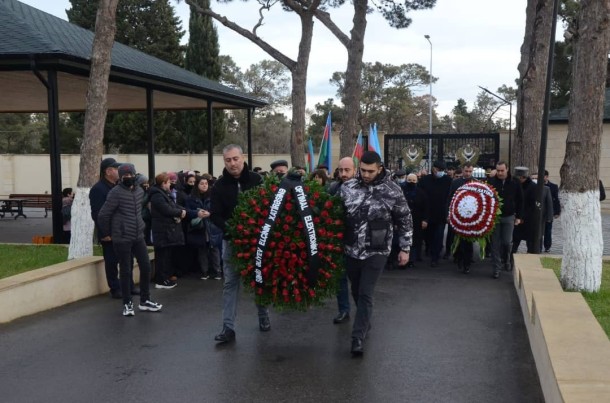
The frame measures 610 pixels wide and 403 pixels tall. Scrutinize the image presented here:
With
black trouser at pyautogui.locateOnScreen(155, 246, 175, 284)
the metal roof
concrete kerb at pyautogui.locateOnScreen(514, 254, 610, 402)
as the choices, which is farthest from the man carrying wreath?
the metal roof

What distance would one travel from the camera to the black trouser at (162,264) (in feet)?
28.9

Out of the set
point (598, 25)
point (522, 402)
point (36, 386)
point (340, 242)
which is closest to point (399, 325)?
point (340, 242)

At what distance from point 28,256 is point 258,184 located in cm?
485

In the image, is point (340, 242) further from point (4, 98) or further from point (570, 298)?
point (4, 98)

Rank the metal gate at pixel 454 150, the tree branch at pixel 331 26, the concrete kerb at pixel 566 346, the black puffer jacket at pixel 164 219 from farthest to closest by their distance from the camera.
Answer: the tree branch at pixel 331 26
the metal gate at pixel 454 150
the black puffer jacket at pixel 164 219
the concrete kerb at pixel 566 346

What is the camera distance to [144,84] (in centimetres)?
1436

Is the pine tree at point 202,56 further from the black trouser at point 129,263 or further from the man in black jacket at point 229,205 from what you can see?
the man in black jacket at point 229,205

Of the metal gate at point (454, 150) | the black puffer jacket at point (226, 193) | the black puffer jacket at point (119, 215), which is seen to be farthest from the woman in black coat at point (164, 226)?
the metal gate at point (454, 150)

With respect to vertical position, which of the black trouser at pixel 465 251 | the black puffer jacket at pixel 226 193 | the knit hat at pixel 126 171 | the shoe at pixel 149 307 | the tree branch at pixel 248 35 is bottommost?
the shoe at pixel 149 307

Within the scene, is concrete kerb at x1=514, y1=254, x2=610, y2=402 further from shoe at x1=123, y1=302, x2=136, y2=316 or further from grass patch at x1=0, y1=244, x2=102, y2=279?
grass patch at x1=0, y1=244, x2=102, y2=279

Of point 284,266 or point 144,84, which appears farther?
point 144,84

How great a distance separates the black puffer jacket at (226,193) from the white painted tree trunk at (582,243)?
3697mm

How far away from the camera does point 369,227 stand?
18.7ft

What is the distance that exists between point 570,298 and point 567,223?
1622mm
